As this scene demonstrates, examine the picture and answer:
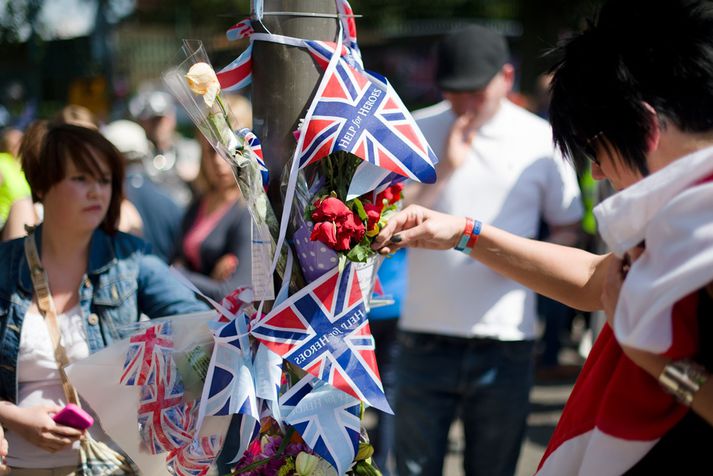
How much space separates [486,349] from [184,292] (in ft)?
4.21

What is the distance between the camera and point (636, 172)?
1590 millimetres

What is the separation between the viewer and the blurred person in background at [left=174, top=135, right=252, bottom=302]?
161 inches

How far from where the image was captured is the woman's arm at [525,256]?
2129 millimetres

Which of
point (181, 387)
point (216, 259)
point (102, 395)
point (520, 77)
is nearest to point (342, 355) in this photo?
point (181, 387)

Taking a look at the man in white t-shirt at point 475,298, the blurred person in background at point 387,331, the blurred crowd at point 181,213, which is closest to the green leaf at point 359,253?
the blurred crowd at point 181,213

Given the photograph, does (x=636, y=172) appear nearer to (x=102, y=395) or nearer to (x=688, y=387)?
(x=688, y=387)

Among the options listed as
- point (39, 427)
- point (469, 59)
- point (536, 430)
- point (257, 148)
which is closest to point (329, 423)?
point (257, 148)

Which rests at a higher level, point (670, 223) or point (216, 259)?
point (670, 223)

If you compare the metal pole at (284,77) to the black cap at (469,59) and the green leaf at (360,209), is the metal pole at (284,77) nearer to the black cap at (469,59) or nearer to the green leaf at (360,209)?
the green leaf at (360,209)

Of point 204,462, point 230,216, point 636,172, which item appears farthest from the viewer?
point 230,216

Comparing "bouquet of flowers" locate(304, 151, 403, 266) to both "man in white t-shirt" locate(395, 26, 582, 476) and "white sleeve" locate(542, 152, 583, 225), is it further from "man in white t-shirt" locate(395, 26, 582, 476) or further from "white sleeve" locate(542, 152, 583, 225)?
"white sleeve" locate(542, 152, 583, 225)

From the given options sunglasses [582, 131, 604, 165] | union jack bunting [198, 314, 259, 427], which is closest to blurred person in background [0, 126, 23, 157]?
union jack bunting [198, 314, 259, 427]

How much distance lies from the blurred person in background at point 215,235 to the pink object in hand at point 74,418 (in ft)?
4.74

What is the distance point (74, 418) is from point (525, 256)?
4.34 ft
